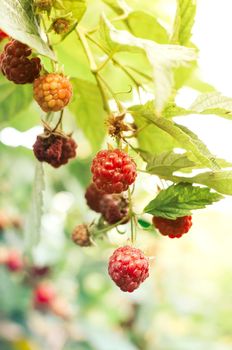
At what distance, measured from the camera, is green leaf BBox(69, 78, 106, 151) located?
130 centimetres

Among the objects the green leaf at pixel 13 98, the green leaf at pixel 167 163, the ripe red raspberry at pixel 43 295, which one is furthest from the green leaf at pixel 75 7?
the ripe red raspberry at pixel 43 295

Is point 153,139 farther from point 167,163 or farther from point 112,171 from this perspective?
point 112,171

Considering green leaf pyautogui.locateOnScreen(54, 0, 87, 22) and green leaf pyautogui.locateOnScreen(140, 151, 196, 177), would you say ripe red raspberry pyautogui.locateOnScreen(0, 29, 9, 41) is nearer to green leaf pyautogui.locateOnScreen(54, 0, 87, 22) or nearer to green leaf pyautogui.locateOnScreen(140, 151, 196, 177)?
green leaf pyautogui.locateOnScreen(54, 0, 87, 22)

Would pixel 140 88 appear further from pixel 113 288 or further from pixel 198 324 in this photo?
pixel 198 324

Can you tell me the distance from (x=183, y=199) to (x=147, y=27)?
1.49 feet

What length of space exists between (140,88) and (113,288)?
2.83 meters

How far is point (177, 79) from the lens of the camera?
145cm

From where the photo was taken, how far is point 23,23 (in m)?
0.86

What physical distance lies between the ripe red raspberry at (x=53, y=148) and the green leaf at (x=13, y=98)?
0.90ft

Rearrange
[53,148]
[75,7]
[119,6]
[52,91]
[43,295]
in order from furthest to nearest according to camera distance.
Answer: [43,295]
[119,6]
[53,148]
[75,7]
[52,91]

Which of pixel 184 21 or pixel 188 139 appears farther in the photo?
pixel 184 21

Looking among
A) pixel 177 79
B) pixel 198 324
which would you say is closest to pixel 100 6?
pixel 177 79

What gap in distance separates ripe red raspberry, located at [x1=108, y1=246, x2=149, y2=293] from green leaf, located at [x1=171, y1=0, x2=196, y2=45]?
14.9 inches

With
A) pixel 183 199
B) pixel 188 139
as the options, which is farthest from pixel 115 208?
pixel 188 139
